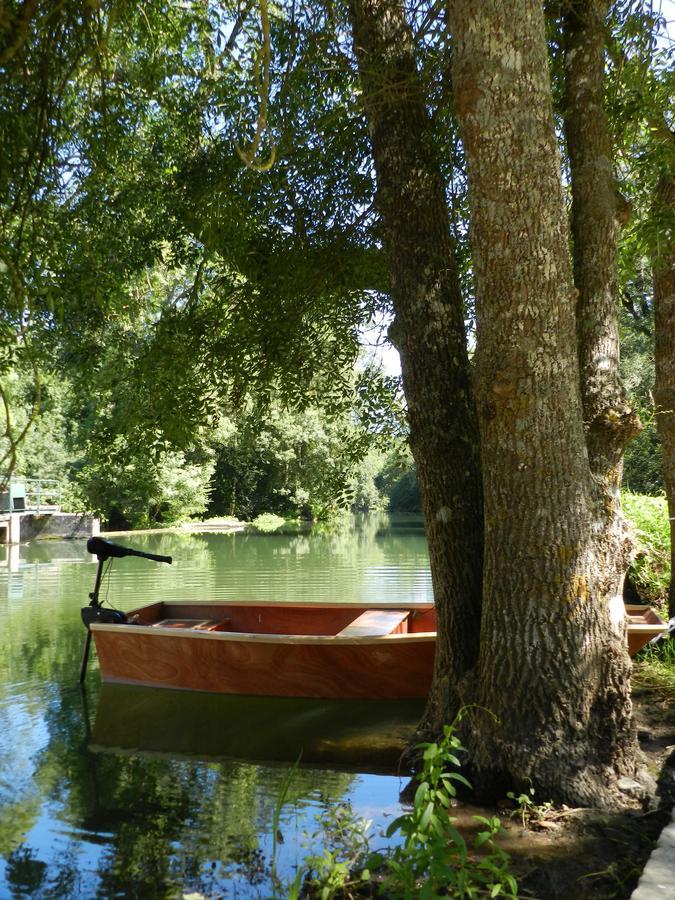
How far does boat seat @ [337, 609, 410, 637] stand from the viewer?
268 inches

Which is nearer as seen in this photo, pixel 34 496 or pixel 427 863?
pixel 427 863

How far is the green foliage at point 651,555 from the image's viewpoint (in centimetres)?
811

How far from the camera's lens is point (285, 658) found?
677cm

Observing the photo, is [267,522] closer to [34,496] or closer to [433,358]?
[34,496]

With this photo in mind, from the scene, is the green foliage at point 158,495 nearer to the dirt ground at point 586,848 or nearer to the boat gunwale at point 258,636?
the boat gunwale at point 258,636

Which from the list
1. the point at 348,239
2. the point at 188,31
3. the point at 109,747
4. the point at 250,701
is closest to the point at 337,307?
the point at 348,239

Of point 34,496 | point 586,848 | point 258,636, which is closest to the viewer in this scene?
point 586,848

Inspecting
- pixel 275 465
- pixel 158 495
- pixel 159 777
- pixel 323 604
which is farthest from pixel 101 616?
pixel 275 465

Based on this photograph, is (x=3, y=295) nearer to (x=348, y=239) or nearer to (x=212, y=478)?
(x=348, y=239)

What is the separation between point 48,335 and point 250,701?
3.65 meters

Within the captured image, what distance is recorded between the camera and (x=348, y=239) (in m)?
6.49

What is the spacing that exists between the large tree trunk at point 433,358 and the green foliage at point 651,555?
383 centimetres

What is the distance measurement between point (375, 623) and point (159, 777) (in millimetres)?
2555

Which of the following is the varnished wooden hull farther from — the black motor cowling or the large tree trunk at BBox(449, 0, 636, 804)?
the large tree trunk at BBox(449, 0, 636, 804)
